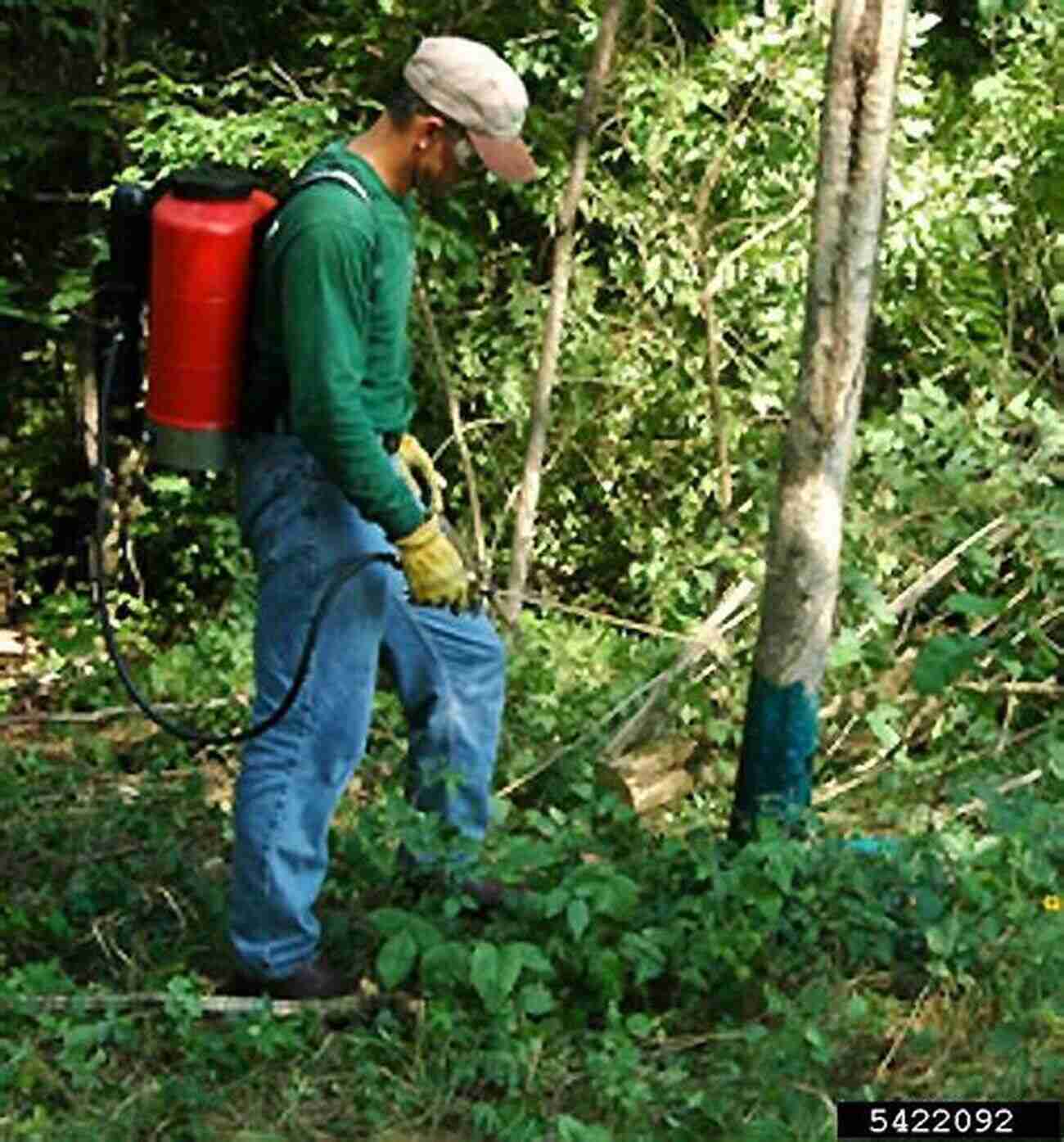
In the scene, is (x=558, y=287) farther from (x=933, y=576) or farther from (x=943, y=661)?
(x=943, y=661)

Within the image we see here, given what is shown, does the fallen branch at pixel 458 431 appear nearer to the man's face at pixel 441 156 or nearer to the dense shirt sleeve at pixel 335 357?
the man's face at pixel 441 156

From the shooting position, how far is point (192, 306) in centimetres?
479

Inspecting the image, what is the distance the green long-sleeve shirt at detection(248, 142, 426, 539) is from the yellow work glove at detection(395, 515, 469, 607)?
4cm

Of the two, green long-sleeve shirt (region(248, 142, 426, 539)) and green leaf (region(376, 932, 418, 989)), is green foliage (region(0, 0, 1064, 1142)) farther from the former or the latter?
green long-sleeve shirt (region(248, 142, 426, 539))

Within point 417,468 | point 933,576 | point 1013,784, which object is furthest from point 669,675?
point 417,468

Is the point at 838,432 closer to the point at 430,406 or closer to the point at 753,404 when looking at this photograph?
the point at 753,404

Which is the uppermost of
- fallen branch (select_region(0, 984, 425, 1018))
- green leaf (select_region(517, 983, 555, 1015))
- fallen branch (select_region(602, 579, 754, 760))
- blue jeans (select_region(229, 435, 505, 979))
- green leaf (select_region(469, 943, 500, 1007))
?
blue jeans (select_region(229, 435, 505, 979))

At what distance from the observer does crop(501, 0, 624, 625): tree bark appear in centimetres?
925

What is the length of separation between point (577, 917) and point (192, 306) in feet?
4.53

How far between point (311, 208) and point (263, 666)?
932 millimetres

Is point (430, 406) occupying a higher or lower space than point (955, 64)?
lower

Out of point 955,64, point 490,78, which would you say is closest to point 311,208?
point 490,78

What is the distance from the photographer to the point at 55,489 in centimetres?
1290

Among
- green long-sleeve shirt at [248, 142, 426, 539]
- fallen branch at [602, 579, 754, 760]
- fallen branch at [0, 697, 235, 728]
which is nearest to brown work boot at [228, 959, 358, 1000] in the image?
green long-sleeve shirt at [248, 142, 426, 539]
